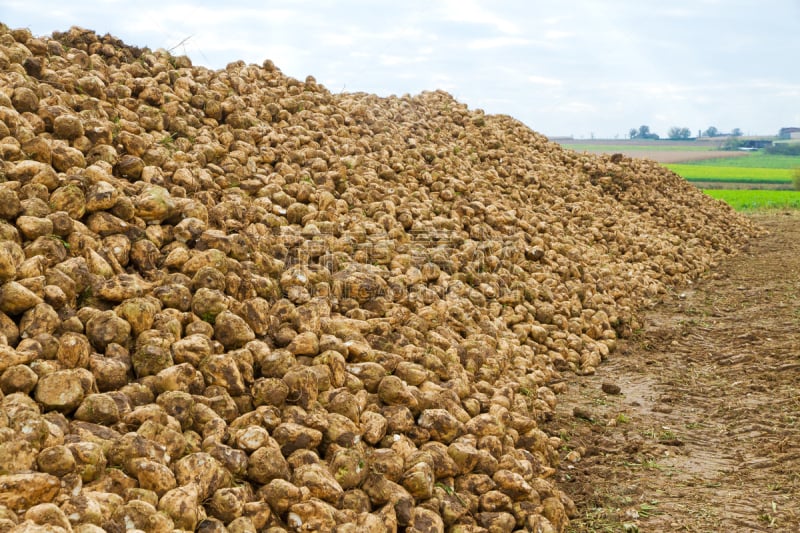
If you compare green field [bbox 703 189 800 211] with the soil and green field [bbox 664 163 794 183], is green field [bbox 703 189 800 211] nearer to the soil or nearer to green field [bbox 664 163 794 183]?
green field [bbox 664 163 794 183]

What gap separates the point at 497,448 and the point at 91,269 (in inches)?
89.6

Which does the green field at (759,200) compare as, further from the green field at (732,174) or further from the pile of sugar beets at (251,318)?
the pile of sugar beets at (251,318)

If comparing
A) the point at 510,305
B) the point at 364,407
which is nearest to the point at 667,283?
the point at 510,305

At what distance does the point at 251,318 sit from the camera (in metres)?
3.56

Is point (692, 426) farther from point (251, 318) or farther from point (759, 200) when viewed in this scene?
point (759, 200)

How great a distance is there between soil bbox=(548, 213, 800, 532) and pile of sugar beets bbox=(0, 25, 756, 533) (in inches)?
9.9

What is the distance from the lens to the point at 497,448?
3.59 metres

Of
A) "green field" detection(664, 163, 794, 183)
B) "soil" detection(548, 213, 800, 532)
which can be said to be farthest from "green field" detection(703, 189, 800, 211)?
"soil" detection(548, 213, 800, 532)

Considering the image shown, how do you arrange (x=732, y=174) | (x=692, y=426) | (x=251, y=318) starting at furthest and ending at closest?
1. (x=732, y=174)
2. (x=692, y=426)
3. (x=251, y=318)

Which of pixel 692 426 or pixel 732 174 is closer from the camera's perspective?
pixel 692 426

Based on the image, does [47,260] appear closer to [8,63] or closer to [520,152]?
[8,63]

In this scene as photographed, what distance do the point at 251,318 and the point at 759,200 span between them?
2322 cm

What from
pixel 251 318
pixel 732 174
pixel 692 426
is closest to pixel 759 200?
pixel 732 174

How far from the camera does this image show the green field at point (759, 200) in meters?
20.7
